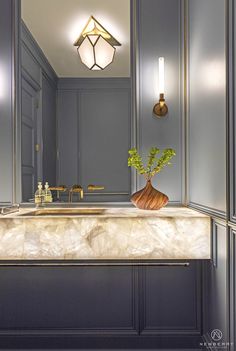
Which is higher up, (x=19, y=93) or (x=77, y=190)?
(x=19, y=93)

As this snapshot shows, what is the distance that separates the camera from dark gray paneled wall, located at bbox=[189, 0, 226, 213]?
5.17 feet

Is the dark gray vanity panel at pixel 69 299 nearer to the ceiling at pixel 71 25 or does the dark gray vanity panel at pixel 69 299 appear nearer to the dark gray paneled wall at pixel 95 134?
the dark gray paneled wall at pixel 95 134

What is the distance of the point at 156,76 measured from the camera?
7.38ft

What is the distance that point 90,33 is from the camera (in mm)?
2254

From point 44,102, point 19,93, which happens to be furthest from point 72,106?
point 19,93

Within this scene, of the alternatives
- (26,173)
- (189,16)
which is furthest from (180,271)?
(189,16)

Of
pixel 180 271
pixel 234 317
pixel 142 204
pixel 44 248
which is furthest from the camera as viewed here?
pixel 180 271

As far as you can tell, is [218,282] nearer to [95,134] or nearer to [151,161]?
[151,161]

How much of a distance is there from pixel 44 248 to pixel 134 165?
0.73m

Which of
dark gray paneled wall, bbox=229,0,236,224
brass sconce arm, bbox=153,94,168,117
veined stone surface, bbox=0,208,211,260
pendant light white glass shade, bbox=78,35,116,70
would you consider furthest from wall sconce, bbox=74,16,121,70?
veined stone surface, bbox=0,208,211,260

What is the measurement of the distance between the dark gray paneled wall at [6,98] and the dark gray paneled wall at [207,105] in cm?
111

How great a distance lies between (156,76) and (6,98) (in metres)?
0.95

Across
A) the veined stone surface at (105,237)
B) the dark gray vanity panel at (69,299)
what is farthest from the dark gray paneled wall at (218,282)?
the dark gray vanity panel at (69,299)

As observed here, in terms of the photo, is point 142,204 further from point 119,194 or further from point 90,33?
point 90,33
